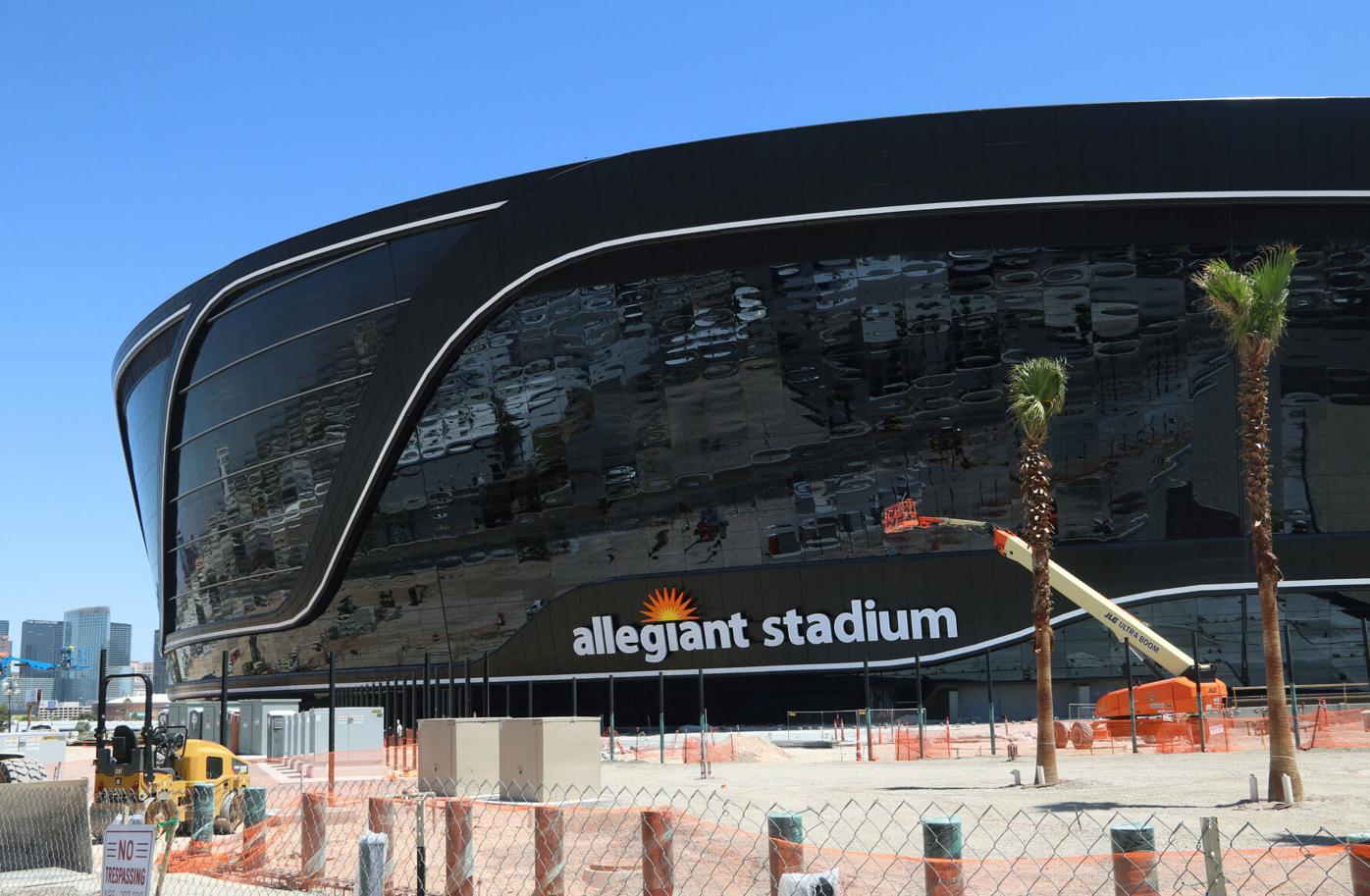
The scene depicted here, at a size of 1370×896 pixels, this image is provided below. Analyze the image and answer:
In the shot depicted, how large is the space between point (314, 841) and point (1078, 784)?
16281mm

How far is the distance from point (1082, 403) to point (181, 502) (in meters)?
49.4

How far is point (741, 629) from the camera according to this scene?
50.4 meters

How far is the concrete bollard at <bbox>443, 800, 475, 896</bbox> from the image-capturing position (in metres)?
11.3

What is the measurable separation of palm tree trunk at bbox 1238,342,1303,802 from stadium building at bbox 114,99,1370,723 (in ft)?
79.4

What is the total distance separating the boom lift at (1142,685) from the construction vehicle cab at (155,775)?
23527 millimetres

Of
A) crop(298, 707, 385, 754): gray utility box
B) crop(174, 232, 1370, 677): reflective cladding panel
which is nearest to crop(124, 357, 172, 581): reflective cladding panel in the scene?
crop(174, 232, 1370, 677): reflective cladding panel

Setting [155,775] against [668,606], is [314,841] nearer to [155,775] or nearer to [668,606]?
[155,775]

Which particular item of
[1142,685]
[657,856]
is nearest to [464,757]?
[657,856]

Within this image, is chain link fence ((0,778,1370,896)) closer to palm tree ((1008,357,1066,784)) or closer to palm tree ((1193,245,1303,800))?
palm tree ((1193,245,1303,800))

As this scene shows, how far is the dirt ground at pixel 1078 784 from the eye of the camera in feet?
64.0

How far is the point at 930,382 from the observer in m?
47.8

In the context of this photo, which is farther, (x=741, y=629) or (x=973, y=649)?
(x=741, y=629)

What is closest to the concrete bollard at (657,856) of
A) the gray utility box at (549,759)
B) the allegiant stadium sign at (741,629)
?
the gray utility box at (549,759)

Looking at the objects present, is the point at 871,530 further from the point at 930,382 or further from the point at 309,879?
the point at 309,879
